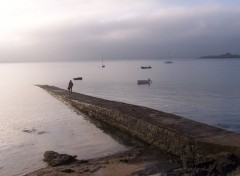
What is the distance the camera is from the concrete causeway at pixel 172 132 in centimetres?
1489

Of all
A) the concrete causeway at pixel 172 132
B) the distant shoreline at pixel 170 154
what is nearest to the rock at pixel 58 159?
the distant shoreline at pixel 170 154

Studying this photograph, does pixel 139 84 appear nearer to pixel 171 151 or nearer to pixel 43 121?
pixel 43 121

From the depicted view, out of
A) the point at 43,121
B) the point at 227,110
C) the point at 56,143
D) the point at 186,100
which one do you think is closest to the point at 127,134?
the point at 56,143

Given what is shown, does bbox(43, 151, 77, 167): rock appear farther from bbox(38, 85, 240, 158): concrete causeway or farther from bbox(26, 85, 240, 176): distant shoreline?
bbox(38, 85, 240, 158): concrete causeway

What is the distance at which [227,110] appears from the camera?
34.5 meters

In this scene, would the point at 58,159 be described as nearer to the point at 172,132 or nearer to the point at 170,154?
the point at 170,154

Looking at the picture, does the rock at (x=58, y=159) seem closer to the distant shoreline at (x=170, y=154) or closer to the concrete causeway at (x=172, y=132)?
the distant shoreline at (x=170, y=154)

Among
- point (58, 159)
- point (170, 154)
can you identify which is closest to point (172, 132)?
point (170, 154)

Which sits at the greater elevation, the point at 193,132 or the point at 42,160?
the point at 193,132

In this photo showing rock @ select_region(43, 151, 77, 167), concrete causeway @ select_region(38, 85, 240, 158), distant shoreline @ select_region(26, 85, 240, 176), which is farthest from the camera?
rock @ select_region(43, 151, 77, 167)

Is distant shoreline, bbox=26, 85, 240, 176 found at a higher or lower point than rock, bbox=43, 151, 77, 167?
higher

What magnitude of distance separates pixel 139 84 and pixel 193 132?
57.1 meters

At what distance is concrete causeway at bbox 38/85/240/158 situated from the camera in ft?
48.9

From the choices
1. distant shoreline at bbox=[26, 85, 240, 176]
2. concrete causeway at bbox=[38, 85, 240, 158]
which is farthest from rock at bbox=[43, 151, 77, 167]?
concrete causeway at bbox=[38, 85, 240, 158]
